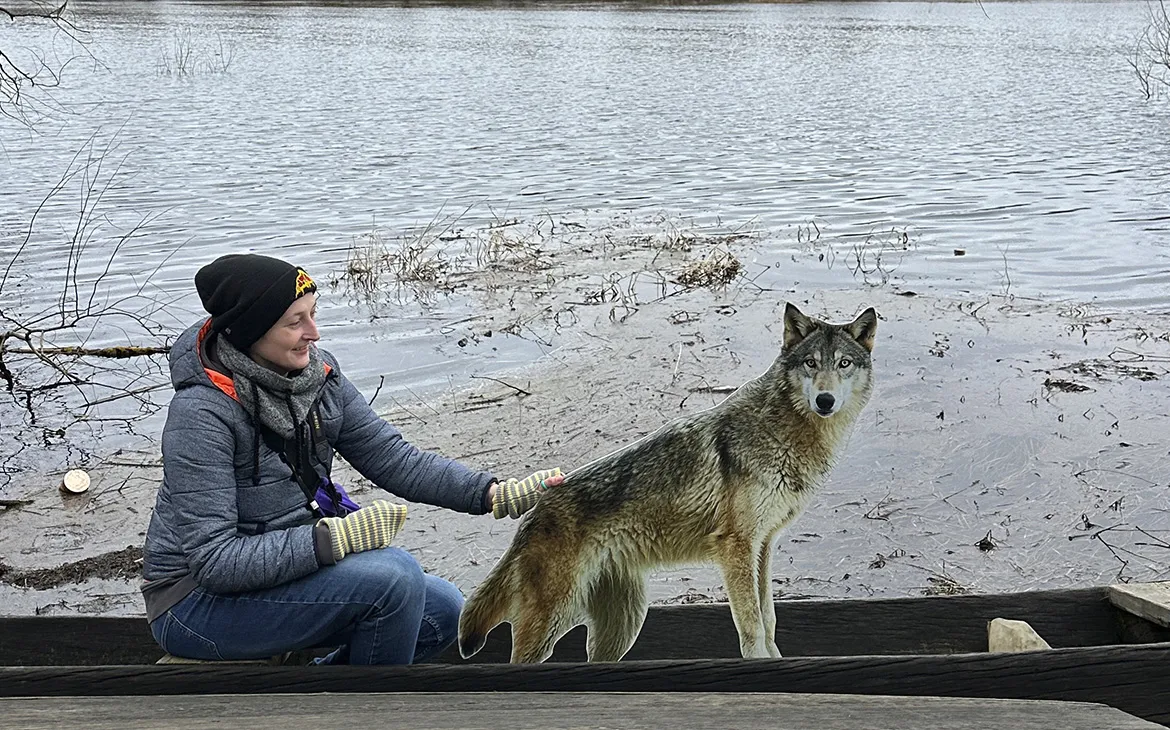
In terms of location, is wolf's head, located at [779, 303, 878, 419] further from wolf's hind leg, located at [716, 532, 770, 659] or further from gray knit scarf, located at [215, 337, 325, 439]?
gray knit scarf, located at [215, 337, 325, 439]

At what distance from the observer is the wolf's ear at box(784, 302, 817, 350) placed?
3.66 metres

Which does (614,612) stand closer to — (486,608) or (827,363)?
(486,608)

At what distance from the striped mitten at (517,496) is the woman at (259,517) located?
0.36 m

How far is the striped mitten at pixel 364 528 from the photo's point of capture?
3268 mm

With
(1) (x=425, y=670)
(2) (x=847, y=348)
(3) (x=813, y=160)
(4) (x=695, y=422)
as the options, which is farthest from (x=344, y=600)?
(3) (x=813, y=160)

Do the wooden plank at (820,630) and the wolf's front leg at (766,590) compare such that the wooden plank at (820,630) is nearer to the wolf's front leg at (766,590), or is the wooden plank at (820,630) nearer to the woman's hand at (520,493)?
the wolf's front leg at (766,590)

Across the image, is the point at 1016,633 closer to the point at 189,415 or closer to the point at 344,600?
the point at 344,600

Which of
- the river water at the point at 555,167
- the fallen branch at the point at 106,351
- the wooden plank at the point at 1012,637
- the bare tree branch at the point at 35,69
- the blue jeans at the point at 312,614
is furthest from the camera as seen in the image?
the bare tree branch at the point at 35,69

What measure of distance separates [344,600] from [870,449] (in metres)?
4.71

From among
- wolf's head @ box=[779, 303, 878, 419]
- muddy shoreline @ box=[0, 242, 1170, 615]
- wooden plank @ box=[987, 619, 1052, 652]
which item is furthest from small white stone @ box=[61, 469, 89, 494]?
wooden plank @ box=[987, 619, 1052, 652]

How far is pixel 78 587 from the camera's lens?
19.3 feet

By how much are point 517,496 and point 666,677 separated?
2.51ft

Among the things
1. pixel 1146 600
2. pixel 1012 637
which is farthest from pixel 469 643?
pixel 1146 600

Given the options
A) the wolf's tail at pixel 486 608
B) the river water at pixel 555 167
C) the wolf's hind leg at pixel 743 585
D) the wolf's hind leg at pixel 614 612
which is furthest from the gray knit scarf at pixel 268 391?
the river water at pixel 555 167
